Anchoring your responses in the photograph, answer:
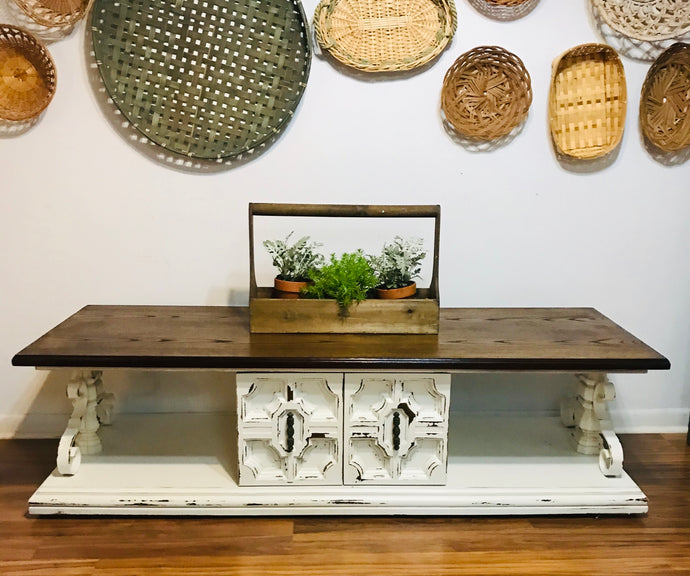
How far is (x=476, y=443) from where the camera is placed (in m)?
2.33

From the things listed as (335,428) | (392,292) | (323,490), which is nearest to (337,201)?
(392,292)

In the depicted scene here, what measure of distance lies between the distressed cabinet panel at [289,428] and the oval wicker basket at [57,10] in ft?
4.19

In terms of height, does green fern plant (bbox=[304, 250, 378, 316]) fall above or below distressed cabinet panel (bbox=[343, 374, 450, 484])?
above

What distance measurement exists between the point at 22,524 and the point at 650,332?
2.15 m

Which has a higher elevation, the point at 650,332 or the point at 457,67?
the point at 457,67

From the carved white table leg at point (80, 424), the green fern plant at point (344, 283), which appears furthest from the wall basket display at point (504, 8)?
the carved white table leg at point (80, 424)

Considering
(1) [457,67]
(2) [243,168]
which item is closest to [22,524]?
(2) [243,168]

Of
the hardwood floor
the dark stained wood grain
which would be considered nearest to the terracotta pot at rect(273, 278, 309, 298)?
the dark stained wood grain

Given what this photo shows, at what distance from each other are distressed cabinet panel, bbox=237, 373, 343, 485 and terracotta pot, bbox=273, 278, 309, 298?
278 millimetres

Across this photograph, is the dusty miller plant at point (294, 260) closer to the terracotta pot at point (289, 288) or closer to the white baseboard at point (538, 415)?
the terracotta pot at point (289, 288)

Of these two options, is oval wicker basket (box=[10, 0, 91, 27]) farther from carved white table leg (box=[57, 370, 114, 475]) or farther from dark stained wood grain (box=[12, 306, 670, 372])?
carved white table leg (box=[57, 370, 114, 475])

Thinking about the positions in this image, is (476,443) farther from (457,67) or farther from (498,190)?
(457,67)

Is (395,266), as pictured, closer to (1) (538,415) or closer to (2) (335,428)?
(2) (335,428)

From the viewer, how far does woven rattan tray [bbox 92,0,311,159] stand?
227 centimetres
